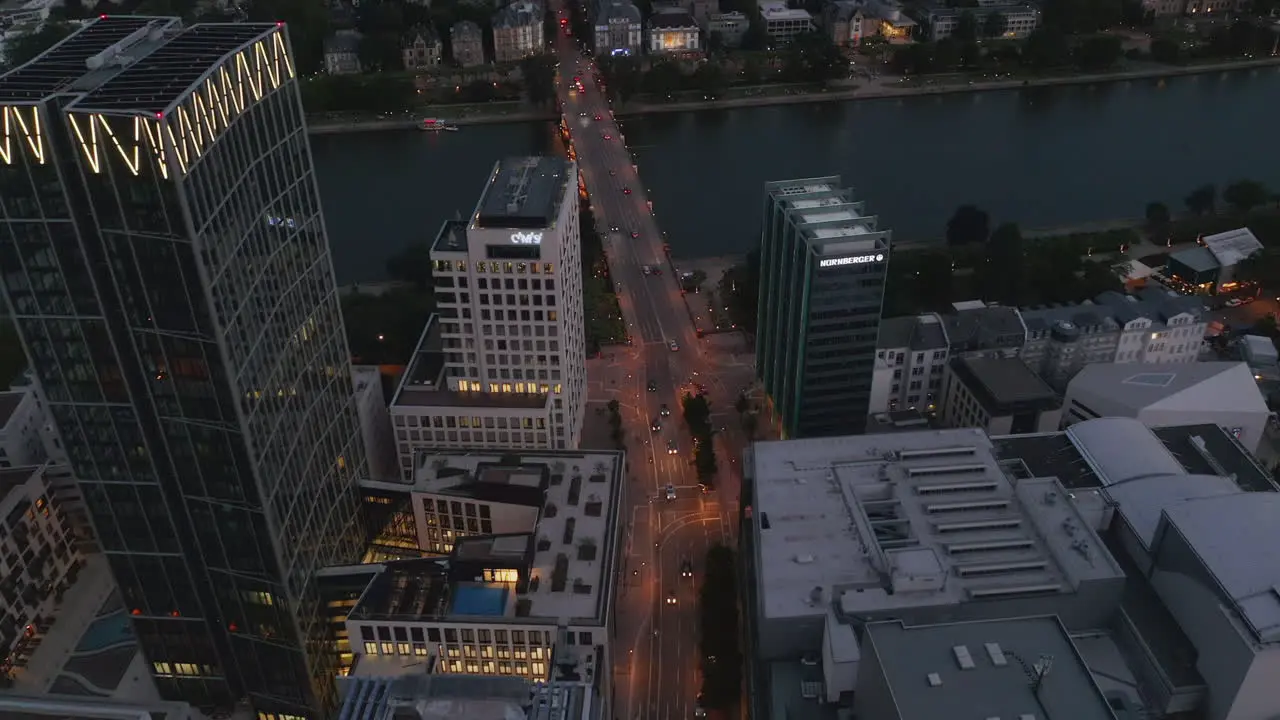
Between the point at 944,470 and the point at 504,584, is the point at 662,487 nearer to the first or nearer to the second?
the point at 504,584

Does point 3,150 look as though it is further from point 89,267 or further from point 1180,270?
point 1180,270

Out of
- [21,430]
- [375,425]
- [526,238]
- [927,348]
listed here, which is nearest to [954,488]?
[927,348]

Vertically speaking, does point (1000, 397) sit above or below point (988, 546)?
below

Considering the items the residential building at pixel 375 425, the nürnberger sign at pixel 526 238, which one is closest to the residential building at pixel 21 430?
the residential building at pixel 375 425

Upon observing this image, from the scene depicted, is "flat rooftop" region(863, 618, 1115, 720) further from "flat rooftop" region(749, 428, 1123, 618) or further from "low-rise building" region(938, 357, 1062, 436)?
"low-rise building" region(938, 357, 1062, 436)

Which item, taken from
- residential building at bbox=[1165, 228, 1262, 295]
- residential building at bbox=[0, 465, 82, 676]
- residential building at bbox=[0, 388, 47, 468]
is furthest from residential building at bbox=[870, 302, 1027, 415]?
residential building at bbox=[0, 388, 47, 468]


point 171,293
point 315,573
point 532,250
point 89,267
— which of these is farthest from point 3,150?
point 532,250

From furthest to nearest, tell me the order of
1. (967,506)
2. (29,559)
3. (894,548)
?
(29,559), (967,506), (894,548)
